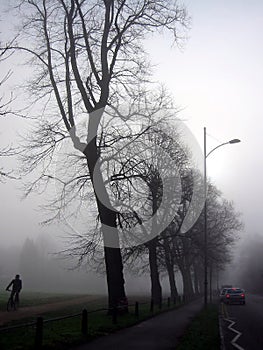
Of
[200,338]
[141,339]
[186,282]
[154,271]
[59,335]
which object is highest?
[154,271]

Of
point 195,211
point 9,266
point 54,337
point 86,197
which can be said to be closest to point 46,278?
point 9,266

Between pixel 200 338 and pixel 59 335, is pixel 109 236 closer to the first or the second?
pixel 200 338

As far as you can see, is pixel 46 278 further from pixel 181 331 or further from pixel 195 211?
pixel 181 331

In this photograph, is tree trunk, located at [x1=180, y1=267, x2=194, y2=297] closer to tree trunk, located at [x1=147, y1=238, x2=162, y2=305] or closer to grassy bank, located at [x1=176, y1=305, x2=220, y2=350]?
tree trunk, located at [x1=147, y1=238, x2=162, y2=305]

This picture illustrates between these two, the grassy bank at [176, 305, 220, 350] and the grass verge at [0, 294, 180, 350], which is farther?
the grassy bank at [176, 305, 220, 350]

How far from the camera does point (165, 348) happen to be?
38.2ft

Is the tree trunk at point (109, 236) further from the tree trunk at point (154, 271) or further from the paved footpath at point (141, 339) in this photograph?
→ the tree trunk at point (154, 271)

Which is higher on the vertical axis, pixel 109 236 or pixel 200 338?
pixel 109 236

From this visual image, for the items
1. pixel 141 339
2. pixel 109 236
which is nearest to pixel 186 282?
pixel 109 236

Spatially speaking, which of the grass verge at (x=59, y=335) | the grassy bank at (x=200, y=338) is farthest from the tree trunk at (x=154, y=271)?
the grass verge at (x=59, y=335)

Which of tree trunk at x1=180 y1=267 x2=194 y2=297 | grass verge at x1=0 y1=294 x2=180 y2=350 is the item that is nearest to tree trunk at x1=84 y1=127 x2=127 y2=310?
grass verge at x1=0 y1=294 x2=180 y2=350

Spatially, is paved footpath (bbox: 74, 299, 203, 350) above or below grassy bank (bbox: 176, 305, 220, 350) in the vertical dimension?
above

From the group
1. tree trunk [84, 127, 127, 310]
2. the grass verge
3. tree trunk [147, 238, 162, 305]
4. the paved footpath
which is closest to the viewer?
the grass verge

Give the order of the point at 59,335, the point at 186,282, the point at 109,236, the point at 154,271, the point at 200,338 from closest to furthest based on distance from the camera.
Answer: the point at 59,335, the point at 200,338, the point at 109,236, the point at 154,271, the point at 186,282
